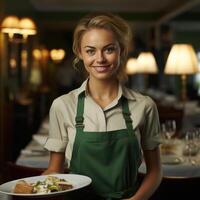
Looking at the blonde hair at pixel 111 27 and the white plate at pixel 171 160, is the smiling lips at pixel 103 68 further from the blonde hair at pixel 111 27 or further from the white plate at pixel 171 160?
the white plate at pixel 171 160

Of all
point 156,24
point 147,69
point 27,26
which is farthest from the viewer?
point 156,24

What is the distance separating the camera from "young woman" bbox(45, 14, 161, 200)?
1436 mm

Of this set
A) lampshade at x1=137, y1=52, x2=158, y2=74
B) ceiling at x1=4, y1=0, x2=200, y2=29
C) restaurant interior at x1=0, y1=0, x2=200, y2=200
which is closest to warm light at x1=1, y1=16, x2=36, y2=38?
restaurant interior at x1=0, y1=0, x2=200, y2=200

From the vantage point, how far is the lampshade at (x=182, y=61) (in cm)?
470

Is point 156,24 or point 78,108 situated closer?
point 78,108

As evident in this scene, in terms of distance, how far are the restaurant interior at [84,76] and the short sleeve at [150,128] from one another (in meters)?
0.31

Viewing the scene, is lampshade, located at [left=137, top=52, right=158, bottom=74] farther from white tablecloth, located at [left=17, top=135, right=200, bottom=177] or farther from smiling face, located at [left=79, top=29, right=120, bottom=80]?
smiling face, located at [left=79, top=29, right=120, bottom=80]

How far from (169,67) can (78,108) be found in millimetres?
3382

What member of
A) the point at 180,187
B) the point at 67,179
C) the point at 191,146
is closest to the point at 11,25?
the point at 191,146

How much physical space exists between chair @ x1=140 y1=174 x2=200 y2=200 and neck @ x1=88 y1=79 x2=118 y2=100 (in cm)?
81

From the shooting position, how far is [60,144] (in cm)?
151

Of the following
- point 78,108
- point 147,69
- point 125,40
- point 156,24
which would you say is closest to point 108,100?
point 78,108

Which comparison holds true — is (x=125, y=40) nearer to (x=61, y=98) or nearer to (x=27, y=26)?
(x=61, y=98)

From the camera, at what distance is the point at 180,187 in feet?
7.47
